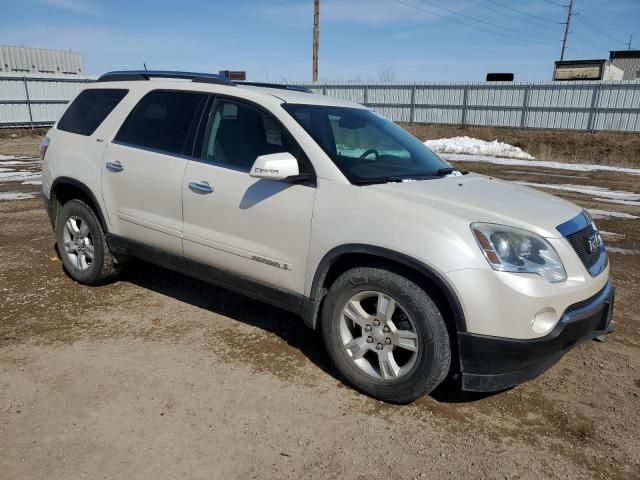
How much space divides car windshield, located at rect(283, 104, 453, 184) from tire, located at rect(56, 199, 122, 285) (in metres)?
2.24

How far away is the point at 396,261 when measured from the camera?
2.88 m

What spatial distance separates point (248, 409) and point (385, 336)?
0.92 metres

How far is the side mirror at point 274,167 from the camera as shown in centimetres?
310

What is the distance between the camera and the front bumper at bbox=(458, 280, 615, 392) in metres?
2.68

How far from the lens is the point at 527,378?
2.83m

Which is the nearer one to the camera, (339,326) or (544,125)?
(339,326)

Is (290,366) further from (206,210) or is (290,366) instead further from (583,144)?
(583,144)

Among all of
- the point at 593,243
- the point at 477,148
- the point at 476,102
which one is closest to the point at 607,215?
the point at 593,243

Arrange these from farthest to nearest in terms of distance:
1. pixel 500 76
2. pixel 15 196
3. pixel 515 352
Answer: pixel 500 76, pixel 15 196, pixel 515 352

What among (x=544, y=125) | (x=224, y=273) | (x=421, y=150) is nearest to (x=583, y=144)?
(x=544, y=125)

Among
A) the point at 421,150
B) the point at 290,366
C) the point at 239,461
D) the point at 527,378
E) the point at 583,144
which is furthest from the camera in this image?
the point at 583,144

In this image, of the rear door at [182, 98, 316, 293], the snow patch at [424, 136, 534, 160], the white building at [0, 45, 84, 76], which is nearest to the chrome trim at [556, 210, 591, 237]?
the rear door at [182, 98, 316, 293]

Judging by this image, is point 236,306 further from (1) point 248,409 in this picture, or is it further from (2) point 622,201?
(2) point 622,201

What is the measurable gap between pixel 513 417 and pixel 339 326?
116 cm
